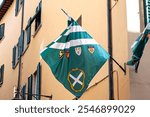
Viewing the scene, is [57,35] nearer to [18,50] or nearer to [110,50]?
[110,50]

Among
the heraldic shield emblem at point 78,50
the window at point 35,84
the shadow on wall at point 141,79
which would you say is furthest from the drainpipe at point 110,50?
the window at point 35,84

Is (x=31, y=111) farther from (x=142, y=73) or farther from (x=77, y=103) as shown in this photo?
(x=142, y=73)

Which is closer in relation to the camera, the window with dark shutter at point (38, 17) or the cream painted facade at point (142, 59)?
the cream painted facade at point (142, 59)

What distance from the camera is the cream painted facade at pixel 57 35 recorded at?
9758 millimetres

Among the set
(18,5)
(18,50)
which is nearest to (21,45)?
(18,50)

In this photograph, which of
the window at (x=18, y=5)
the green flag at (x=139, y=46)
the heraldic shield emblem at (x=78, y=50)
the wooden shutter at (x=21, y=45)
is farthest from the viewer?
the window at (x=18, y=5)

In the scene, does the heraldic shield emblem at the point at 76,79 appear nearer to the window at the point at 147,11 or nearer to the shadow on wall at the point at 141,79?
the shadow on wall at the point at 141,79

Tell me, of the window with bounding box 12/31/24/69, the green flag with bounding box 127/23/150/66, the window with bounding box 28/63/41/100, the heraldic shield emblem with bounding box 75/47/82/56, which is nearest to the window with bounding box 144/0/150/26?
the green flag with bounding box 127/23/150/66

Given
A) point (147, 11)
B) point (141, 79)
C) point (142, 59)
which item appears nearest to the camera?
point (141, 79)

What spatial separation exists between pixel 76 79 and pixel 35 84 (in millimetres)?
7343

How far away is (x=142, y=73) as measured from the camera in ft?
30.5

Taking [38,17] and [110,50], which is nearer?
[110,50]

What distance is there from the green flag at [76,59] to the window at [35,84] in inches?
227

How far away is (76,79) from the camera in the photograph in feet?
28.5
